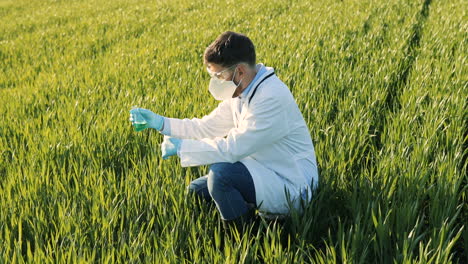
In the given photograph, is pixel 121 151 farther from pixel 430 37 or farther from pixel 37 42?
pixel 37 42

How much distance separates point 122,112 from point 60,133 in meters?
0.49

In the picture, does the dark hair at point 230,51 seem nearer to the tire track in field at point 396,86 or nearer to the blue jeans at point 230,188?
the blue jeans at point 230,188

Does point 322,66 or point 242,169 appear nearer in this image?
point 242,169

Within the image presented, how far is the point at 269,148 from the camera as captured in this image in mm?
1857

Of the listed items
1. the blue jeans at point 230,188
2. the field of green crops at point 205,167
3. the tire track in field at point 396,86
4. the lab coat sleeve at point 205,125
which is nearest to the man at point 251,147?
the blue jeans at point 230,188

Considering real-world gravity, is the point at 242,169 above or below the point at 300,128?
below

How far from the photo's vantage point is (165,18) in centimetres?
869

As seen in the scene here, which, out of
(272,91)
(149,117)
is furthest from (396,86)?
(149,117)

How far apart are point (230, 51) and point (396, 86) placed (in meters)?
2.26

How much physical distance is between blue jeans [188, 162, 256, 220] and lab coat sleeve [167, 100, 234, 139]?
37 cm

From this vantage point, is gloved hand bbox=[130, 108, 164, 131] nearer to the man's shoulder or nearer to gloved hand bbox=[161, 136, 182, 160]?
gloved hand bbox=[161, 136, 182, 160]

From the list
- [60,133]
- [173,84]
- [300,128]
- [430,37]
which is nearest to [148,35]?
[173,84]

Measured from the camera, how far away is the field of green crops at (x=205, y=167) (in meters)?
1.57

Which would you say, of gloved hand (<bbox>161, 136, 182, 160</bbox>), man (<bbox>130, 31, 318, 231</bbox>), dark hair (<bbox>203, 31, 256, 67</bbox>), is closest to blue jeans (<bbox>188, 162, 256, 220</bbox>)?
man (<bbox>130, 31, 318, 231</bbox>)
